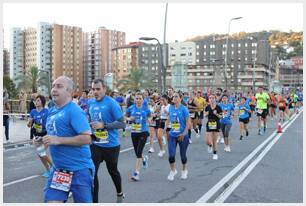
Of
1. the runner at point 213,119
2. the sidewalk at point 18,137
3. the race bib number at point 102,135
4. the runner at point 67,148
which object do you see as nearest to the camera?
the runner at point 67,148

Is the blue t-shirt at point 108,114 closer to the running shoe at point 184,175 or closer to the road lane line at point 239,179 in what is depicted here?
the road lane line at point 239,179

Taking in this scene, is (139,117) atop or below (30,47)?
below

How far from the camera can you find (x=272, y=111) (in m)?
29.3

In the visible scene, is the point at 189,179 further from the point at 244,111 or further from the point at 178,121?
the point at 244,111

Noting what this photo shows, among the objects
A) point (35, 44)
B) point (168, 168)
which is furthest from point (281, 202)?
point (35, 44)

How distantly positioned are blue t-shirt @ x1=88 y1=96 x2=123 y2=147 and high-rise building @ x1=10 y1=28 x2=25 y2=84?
130664 mm

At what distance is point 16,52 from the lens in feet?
441

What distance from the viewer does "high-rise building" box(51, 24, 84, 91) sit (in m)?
129

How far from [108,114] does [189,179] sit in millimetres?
2835

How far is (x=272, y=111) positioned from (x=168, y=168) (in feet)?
66.3

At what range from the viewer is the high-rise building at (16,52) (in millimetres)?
133850

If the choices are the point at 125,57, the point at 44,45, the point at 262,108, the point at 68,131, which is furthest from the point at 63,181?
the point at 125,57

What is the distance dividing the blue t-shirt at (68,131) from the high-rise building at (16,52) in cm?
13285

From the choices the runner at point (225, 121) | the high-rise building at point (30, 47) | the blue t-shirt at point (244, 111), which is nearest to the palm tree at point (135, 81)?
the high-rise building at point (30, 47)
